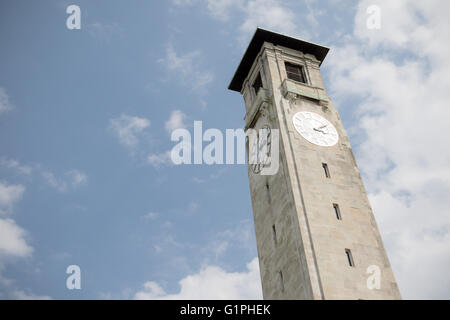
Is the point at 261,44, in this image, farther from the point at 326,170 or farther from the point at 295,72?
the point at 326,170

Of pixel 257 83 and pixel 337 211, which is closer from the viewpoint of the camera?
pixel 337 211

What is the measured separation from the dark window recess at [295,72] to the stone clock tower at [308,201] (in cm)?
11

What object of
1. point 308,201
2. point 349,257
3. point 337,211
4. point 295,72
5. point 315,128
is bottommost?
point 349,257

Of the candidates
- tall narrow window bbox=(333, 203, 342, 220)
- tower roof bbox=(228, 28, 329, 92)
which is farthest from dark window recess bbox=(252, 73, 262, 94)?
tall narrow window bbox=(333, 203, 342, 220)

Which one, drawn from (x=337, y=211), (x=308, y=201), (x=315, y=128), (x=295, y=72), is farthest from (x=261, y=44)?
(x=337, y=211)

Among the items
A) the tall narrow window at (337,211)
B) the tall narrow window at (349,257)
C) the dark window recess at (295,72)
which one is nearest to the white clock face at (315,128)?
the tall narrow window at (337,211)

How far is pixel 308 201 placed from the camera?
36.3m

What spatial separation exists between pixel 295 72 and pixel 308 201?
65.5 feet

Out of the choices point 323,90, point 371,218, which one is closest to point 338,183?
point 371,218

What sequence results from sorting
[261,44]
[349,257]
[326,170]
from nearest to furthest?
[349,257] → [326,170] → [261,44]

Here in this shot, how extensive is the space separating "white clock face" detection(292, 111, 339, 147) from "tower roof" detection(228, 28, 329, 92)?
12.3m

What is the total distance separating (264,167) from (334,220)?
9.42m

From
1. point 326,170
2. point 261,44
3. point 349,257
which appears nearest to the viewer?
point 349,257
